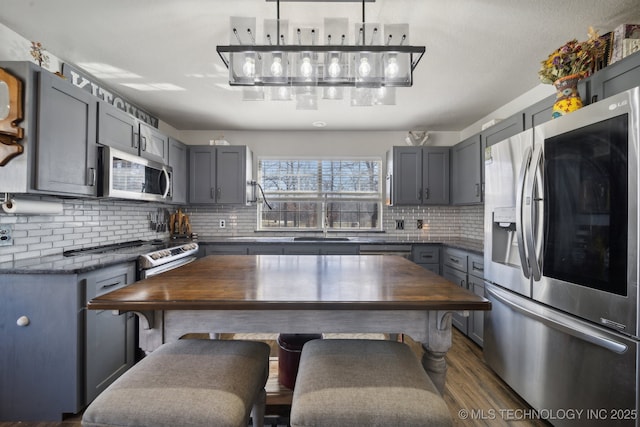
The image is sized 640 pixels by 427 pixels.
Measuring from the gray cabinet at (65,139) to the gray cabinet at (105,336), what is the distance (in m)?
0.62

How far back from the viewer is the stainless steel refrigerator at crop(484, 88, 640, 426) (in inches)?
50.0

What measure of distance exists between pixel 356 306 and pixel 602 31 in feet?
8.25

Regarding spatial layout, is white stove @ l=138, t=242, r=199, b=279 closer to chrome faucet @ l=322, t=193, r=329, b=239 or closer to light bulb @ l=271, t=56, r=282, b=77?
light bulb @ l=271, t=56, r=282, b=77

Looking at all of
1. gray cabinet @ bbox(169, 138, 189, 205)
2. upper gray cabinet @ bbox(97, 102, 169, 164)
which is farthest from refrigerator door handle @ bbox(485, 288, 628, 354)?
gray cabinet @ bbox(169, 138, 189, 205)

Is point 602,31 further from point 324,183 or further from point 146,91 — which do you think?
point 146,91

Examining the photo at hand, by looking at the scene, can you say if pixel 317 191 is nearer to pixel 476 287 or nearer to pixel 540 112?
pixel 476 287

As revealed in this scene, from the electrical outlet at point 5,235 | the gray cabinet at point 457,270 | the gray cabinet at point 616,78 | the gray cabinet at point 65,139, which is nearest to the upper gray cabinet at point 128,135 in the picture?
the gray cabinet at point 65,139

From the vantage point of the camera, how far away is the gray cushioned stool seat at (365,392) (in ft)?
2.72

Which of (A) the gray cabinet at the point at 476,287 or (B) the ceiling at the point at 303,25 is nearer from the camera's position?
(B) the ceiling at the point at 303,25

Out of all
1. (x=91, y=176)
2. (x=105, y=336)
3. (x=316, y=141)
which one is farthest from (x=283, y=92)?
(x=316, y=141)

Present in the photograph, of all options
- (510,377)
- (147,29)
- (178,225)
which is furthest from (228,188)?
(510,377)

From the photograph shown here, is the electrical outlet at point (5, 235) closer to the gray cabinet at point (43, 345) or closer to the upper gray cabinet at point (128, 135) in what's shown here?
the gray cabinet at point (43, 345)

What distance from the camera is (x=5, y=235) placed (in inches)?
73.1

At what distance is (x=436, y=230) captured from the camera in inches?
167
